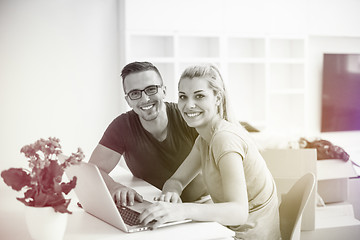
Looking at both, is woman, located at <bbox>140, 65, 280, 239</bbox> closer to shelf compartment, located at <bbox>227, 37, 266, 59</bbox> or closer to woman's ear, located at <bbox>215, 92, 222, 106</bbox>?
woman's ear, located at <bbox>215, 92, 222, 106</bbox>

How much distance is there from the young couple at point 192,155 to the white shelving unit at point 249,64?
2495mm

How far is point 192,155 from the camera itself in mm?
1811

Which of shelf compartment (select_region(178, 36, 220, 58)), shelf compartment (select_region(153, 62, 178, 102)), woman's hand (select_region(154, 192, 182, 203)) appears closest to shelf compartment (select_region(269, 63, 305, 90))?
shelf compartment (select_region(178, 36, 220, 58))

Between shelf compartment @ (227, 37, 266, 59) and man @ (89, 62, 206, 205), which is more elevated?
shelf compartment @ (227, 37, 266, 59)

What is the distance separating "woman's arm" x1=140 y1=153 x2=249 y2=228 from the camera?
128 centimetres

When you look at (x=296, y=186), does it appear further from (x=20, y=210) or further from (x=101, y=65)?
(x=101, y=65)

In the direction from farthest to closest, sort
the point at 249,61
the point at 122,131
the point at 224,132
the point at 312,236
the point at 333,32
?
the point at 333,32
the point at 249,61
the point at 312,236
the point at 122,131
the point at 224,132

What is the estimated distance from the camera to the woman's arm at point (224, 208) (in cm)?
128

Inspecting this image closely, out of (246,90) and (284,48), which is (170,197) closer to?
(246,90)

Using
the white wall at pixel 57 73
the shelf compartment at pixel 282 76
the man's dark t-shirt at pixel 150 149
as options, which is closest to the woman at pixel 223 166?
the man's dark t-shirt at pixel 150 149

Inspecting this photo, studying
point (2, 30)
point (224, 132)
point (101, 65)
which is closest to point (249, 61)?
point (101, 65)

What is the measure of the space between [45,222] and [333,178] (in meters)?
2.10

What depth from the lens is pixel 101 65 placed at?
4727 millimetres

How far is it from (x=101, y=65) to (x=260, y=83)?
75.0 inches
